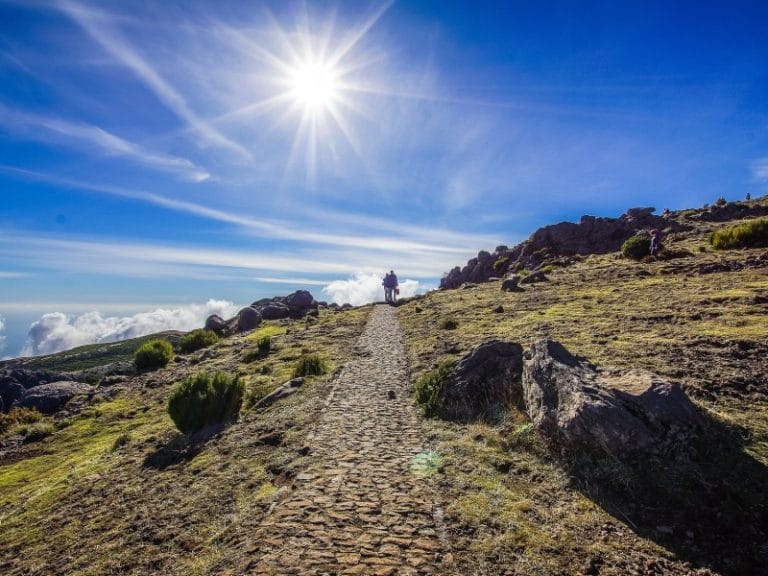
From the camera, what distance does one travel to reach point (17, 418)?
2039 cm

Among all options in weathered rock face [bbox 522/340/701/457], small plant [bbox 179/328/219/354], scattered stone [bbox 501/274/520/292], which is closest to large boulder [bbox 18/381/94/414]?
small plant [bbox 179/328/219/354]

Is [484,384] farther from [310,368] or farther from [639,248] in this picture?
[639,248]

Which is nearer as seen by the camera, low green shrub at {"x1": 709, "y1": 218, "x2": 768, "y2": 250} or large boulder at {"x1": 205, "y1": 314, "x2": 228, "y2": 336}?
low green shrub at {"x1": 709, "y1": 218, "x2": 768, "y2": 250}

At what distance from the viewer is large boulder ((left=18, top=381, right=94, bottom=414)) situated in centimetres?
2277

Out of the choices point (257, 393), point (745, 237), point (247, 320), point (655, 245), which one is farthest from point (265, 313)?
point (745, 237)

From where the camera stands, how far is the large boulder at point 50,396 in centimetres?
2277

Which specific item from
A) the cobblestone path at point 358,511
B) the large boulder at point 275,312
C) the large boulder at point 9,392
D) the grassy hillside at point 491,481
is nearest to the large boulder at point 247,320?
the large boulder at point 275,312

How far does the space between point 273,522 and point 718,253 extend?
133 ft

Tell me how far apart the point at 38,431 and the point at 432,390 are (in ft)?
59.7

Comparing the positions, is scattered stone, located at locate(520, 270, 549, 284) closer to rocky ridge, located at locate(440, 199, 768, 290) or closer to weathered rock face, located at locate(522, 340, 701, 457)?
rocky ridge, located at locate(440, 199, 768, 290)

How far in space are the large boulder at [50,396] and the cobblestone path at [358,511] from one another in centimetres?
2005

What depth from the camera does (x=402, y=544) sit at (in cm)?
648

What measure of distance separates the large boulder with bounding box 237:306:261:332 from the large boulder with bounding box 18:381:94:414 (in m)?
21.5

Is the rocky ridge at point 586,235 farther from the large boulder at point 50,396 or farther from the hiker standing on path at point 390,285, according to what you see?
the large boulder at point 50,396
